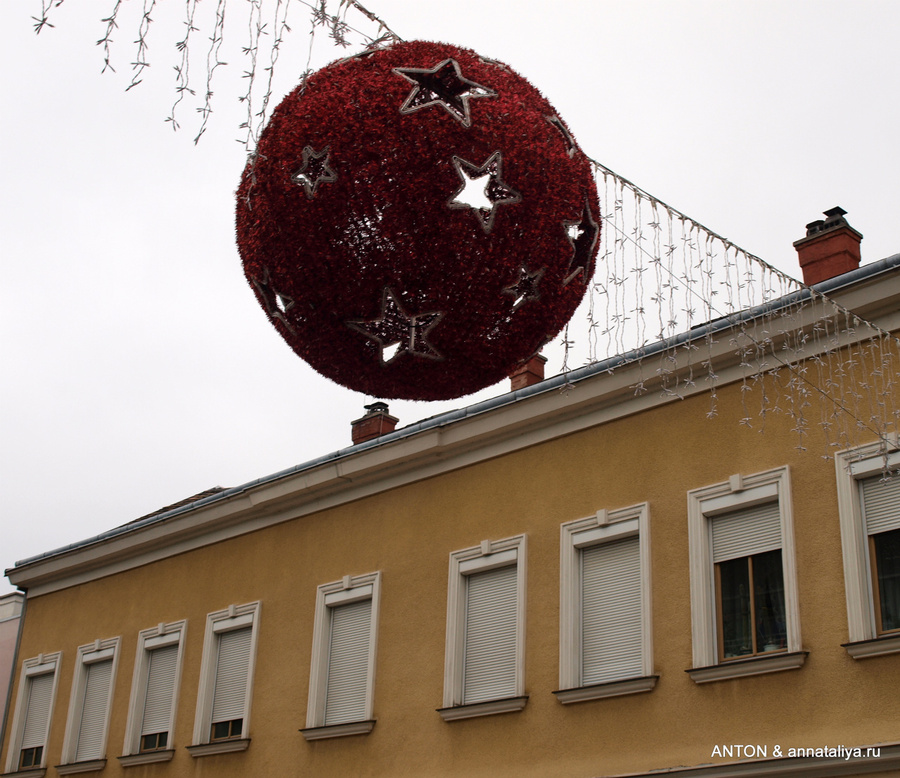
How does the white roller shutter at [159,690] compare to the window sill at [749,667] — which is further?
the white roller shutter at [159,690]

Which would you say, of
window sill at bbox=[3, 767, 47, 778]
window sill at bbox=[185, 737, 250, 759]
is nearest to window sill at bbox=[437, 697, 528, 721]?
window sill at bbox=[185, 737, 250, 759]

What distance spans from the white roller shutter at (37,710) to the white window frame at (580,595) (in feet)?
32.4

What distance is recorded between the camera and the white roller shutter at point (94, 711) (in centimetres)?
1827

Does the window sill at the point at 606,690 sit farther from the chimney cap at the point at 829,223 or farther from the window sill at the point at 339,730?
the chimney cap at the point at 829,223

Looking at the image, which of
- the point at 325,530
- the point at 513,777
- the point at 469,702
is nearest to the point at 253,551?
the point at 325,530

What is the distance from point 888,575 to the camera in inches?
429

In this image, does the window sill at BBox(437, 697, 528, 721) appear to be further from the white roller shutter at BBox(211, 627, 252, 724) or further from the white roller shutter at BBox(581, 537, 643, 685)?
the white roller shutter at BBox(211, 627, 252, 724)

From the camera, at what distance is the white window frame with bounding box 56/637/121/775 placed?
59.3ft

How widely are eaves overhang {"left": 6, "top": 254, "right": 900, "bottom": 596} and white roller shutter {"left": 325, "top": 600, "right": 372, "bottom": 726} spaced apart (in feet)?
4.94

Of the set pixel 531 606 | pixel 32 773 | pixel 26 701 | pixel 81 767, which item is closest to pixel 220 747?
pixel 81 767

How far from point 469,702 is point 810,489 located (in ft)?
14.6

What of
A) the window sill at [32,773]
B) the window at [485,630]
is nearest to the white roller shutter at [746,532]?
the window at [485,630]

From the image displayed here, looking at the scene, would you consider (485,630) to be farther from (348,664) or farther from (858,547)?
(858,547)

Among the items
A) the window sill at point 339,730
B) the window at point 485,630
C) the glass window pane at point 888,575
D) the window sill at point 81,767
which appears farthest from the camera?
the window sill at point 81,767
